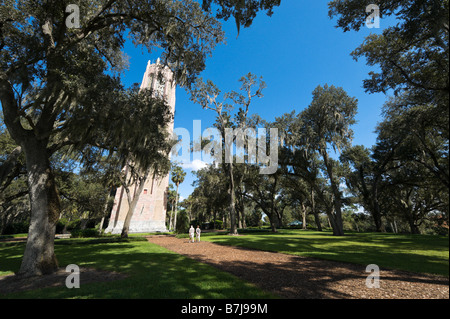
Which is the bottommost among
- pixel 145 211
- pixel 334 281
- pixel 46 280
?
pixel 145 211

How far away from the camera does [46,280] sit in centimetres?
649

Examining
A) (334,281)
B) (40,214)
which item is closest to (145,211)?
(40,214)

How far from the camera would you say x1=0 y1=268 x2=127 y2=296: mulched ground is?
5.89 metres

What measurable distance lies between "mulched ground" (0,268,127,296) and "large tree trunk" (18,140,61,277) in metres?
0.37

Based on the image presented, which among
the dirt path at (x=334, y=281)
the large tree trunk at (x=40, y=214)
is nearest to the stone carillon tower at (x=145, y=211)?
the large tree trunk at (x=40, y=214)

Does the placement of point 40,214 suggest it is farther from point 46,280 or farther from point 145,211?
point 145,211

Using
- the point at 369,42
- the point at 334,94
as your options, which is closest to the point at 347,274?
the point at 369,42

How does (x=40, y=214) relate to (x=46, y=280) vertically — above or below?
above

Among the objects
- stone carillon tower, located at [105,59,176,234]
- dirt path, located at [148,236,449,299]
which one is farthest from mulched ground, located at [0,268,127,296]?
stone carillon tower, located at [105,59,176,234]

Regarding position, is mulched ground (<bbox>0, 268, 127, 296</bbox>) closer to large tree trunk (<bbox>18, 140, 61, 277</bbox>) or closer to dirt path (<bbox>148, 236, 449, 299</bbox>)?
large tree trunk (<bbox>18, 140, 61, 277</bbox>)

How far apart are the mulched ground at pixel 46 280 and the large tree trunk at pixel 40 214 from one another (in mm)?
374

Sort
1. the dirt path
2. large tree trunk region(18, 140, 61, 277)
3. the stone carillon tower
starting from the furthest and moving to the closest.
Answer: the stone carillon tower
large tree trunk region(18, 140, 61, 277)
the dirt path

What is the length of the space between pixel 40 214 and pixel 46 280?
2483mm
